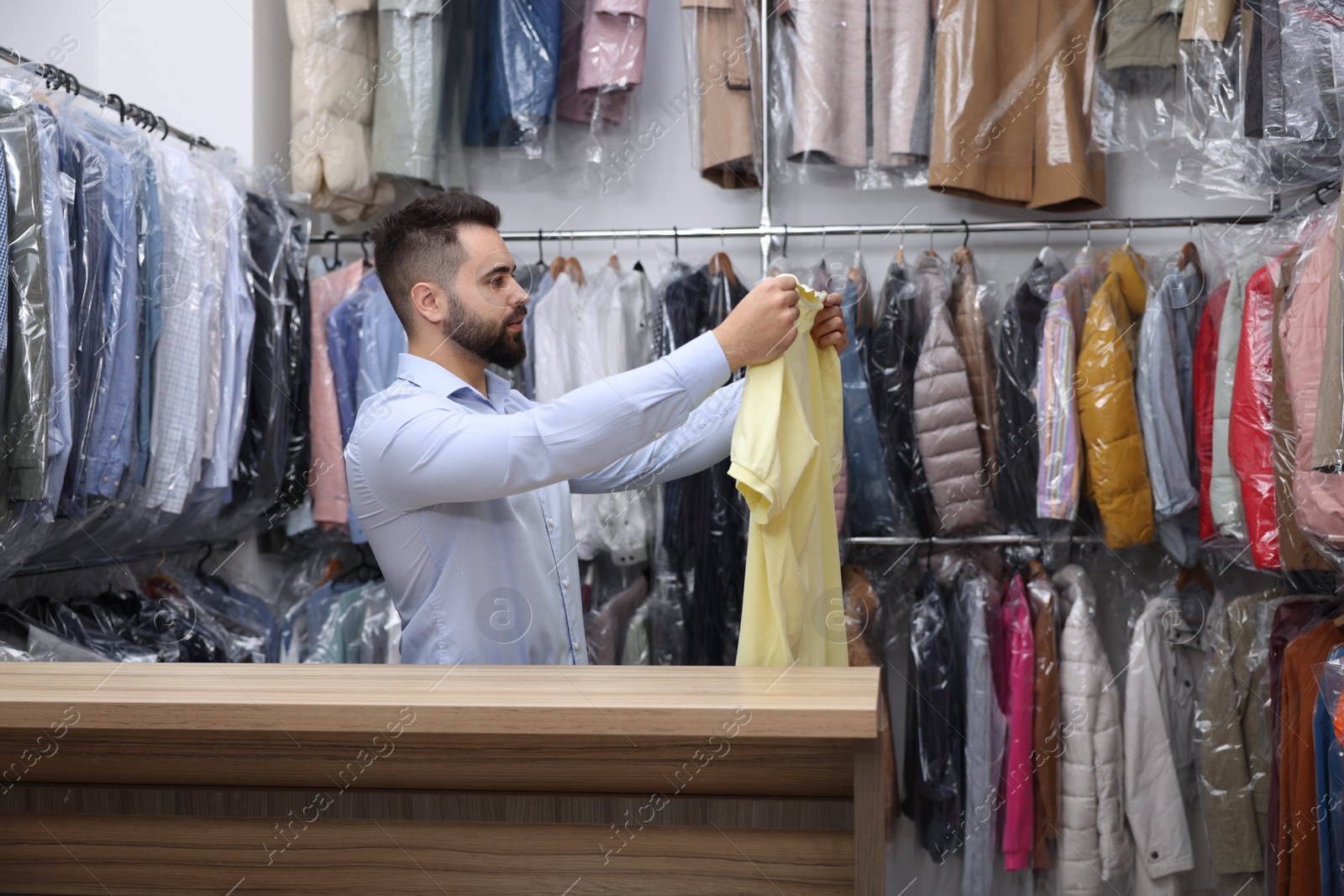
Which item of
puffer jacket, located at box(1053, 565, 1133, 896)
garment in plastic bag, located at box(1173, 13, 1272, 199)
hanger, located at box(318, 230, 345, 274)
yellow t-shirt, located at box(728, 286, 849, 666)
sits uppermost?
garment in plastic bag, located at box(1173, 13, 1272, 199)

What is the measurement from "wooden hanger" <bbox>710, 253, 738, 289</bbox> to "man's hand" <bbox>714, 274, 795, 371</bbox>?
144 cm

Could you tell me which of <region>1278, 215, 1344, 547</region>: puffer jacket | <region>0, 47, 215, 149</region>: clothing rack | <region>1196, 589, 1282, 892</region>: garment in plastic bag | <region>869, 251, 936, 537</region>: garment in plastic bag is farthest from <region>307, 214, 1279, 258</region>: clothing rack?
<region>1196, 589, 1282, 892</region>: garment in plastic bag

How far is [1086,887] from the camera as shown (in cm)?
Result: 273

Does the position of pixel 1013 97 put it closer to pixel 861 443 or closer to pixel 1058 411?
pixel 1058 411

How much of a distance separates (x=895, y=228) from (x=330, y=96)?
1555mm

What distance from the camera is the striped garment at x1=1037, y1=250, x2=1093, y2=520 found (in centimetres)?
271

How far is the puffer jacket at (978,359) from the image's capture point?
2.83 meters

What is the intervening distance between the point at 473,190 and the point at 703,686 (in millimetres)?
2492

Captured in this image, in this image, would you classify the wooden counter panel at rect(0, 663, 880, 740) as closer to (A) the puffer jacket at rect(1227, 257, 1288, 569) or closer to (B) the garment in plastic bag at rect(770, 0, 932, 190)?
(A) the puffer jacket at rect(1227, 257, 1288, 569)

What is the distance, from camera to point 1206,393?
2648 mm

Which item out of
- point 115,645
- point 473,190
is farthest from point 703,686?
point 473,190

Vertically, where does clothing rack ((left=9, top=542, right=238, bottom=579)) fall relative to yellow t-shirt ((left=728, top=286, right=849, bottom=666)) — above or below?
below

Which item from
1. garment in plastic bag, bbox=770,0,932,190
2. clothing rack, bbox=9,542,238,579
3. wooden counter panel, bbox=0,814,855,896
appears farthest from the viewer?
garment in plastic bag, bbox=770,0,932,190

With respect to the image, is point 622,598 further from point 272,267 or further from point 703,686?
point 703,686
